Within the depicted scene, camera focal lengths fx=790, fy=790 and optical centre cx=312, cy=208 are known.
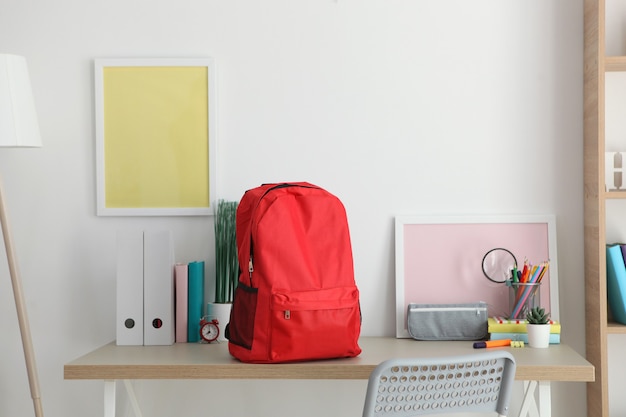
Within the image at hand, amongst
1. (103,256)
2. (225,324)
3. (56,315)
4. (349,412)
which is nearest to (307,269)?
(225,324)

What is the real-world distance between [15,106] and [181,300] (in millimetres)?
751

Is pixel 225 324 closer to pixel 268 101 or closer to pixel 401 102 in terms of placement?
pixel 268 101

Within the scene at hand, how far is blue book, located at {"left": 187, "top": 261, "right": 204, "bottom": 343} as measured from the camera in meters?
2.43

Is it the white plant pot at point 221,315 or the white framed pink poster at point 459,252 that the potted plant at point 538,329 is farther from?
the white plant pot at point 221,315

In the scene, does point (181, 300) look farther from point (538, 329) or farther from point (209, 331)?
point (538, 329)

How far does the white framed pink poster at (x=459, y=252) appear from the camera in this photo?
99.0 inches

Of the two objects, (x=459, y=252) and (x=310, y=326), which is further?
(x=459, y=252)

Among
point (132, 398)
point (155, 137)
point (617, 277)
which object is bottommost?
point (132, 398)

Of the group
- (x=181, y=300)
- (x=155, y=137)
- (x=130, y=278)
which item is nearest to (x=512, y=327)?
(x=181, y=300)

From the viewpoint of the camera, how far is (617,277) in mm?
2361

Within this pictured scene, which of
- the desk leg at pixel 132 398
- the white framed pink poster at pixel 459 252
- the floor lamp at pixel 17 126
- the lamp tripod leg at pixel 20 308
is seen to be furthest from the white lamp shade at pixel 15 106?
the white framed pink poster at pixel 459 252

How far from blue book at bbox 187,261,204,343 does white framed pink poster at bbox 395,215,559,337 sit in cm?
63

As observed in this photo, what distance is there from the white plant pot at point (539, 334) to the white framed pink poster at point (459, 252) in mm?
231

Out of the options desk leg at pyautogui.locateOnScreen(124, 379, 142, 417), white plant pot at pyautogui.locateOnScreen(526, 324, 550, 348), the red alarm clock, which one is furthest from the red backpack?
white plant pot at pyautogui.locateOnScreen(526, 324, 550, 348)
